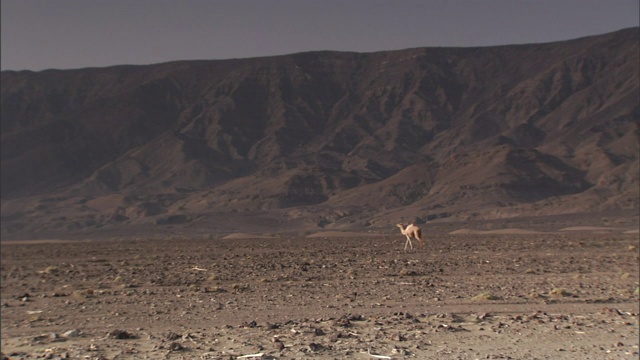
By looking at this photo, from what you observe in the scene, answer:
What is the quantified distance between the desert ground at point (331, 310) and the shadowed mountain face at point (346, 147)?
73272 millimetres

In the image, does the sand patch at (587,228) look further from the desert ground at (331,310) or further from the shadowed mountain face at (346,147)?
the desert ground at (331,310)

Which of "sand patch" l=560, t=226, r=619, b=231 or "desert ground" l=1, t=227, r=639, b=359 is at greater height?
"sand patch" l=560, t=226, r=619, b=231

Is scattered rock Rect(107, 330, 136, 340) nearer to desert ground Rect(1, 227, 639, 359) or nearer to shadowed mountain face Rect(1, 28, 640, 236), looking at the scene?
desert ground Rect(1, 227, 639, 359)

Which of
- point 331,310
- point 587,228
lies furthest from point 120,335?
point 587,228

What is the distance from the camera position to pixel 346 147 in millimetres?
156750

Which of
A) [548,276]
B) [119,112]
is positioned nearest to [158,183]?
[119,112]

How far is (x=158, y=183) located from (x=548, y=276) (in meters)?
129

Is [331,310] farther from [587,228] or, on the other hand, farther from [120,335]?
[587,228]

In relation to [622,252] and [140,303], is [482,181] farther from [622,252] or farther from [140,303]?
[140,303]

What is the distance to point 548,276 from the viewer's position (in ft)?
73.3

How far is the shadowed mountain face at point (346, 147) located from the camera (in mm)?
110250

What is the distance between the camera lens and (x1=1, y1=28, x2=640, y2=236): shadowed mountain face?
362 ft

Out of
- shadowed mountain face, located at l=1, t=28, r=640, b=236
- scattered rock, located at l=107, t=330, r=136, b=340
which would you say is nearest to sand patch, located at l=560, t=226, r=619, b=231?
shadowed mountain face, located at l=1, t=28, r=640, b=236

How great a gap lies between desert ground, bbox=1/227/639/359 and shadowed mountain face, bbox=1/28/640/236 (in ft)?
240
